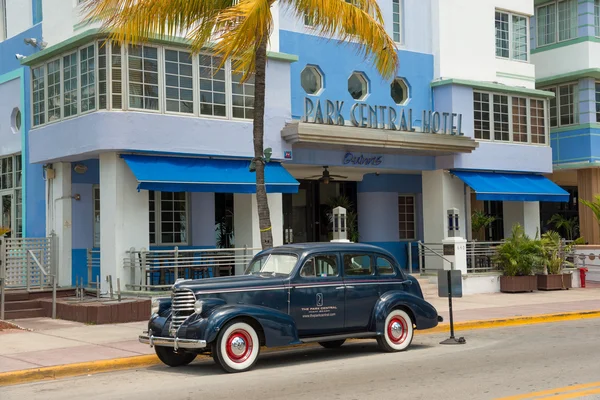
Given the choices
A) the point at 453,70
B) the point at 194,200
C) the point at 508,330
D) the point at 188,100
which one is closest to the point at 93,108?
the point at 188,100

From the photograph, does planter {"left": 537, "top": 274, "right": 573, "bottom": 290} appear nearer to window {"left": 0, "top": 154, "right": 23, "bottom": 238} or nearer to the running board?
the running board

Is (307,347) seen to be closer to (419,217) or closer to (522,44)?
(419,217)

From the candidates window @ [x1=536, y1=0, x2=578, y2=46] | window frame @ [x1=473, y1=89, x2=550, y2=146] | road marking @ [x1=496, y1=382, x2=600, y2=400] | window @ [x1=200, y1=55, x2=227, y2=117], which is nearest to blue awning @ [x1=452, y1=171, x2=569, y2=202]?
→ window frame @ [x1=473, y1=89, x2=550, y2=146]

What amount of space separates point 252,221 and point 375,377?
10671mm

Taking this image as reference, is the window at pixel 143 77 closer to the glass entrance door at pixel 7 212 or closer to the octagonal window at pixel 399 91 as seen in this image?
the glass entrance door at pixel 7 212

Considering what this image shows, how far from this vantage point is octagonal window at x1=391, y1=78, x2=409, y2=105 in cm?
2511

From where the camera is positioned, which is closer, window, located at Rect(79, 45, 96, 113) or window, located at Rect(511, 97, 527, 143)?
window, located at Rect(79, 45, 96, 113)

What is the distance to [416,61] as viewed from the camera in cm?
2522

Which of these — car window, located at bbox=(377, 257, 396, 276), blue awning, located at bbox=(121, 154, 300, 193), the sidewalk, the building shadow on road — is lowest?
the building shadow on road

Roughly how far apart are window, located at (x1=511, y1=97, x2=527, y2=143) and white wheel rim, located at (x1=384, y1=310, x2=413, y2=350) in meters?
14.8

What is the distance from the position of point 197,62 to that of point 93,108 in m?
2.67

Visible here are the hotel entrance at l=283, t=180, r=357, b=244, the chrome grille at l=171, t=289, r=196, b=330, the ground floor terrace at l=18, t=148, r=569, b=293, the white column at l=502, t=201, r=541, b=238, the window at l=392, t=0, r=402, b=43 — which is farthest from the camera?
the white column at l=502, t=201, r=541, b=238

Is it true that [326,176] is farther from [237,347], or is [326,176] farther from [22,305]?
[237,347]

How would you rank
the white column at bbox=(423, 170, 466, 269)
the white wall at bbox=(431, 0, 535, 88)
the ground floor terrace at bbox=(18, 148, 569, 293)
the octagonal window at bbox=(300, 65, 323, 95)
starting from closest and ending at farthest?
the ground floor terrace at bbox=(18, 148, 569, 293), the octagonal window at bbox=(300, 65, 323, 95), the white column at bbox=(423, 170, 466, 269), the white wall at bbox=(431, 0, 535, 88)
